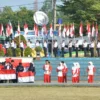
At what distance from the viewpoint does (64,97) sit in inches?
746

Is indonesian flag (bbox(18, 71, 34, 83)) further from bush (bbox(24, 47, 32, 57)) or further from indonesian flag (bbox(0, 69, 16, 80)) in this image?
bush (bbox(24, 47, 32, 57))

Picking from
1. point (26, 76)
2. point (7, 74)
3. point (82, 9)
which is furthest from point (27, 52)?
Result: point (82, 9)

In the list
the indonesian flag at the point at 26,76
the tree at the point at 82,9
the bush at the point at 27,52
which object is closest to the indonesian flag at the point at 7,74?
the indonesian flag at the point at 26,76

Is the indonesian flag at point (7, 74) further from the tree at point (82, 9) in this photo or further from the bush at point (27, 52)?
the tree at point (82, 9)

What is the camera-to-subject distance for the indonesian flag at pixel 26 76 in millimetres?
28812

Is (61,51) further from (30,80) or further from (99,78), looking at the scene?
(30,80)

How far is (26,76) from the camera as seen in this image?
2903 cm

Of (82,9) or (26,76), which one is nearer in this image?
(26,76)

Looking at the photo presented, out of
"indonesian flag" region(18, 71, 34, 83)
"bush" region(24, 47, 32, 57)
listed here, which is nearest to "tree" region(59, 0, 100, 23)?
"bush" region(24, 47, 32, 57)

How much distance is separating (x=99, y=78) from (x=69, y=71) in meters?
2.21

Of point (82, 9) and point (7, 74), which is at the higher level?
point (82, 9)

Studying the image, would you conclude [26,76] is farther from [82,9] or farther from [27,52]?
[82,9]

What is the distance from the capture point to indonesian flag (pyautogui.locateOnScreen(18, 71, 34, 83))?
2881 cm

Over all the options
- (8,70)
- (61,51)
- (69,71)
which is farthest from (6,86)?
(61,51)
